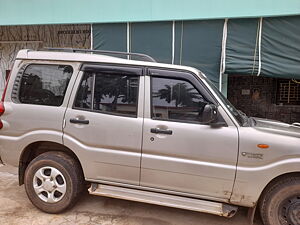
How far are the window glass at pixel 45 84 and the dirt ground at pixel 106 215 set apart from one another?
1.51 metres

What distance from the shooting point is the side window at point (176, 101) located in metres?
2.77

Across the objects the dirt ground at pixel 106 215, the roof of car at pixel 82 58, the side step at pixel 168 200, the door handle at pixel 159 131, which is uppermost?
the roof of car at pixel 82 58

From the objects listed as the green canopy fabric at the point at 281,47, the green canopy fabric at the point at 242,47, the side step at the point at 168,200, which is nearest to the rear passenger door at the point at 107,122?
the side step at the point at 168,200

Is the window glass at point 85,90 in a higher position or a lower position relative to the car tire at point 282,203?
higher

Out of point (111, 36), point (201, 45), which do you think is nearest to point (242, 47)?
point (201, 45)

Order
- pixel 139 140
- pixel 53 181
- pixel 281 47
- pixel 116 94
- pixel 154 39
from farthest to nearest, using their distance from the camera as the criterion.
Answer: pixel 154 39 < pixel 281 47 < pixel 53 181 < pixel 116 94 < pixel 139 140

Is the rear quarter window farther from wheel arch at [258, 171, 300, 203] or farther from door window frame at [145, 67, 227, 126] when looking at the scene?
wheel arch at [258, 171, 300, 203]

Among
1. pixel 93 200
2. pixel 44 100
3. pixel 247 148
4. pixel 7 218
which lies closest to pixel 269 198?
pixel 247 148

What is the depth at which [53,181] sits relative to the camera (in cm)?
307

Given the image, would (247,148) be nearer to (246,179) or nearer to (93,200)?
(246,179)

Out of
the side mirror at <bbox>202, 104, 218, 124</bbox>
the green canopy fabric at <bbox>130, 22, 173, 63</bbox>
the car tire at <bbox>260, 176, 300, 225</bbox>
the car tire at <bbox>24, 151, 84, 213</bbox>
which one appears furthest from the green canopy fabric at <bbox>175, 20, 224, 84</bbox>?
the car tire at <bbox>24, 151, 84, 213</bbox>

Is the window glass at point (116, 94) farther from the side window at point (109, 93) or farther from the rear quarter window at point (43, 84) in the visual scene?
the rear quarter window at point (43, 84)

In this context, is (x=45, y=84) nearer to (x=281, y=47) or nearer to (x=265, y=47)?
(x=265, y=47)

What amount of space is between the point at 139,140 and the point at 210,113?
0.90 m
